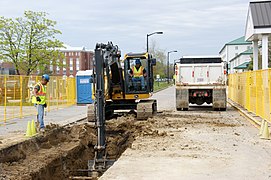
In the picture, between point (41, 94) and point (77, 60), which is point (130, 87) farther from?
point (77, 60)

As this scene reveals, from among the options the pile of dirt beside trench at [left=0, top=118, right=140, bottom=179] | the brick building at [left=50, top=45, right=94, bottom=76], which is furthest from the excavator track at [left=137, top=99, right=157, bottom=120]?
the brick building at [left=50, top=45, right=94, bottom=76]

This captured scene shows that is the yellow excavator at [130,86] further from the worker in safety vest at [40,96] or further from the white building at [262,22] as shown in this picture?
the white building at [262,22]

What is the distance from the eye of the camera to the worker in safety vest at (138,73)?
1919 centimetres

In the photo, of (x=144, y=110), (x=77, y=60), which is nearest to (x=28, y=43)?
(x=144, y=110)

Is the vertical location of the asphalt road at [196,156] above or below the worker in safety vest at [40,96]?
below

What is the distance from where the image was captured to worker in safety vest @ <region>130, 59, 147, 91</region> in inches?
755

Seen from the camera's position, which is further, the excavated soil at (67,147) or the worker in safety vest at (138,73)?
the worker in safety vest at (138,73)

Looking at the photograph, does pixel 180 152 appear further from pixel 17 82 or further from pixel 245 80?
pixel 245 80

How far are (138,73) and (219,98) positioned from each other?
5513mm

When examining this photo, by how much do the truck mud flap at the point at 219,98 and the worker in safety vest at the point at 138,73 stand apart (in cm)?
519

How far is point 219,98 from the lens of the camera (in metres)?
22.8

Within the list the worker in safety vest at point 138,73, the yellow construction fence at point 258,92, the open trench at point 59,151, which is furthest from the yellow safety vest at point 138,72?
the yellow construction fence at point 258,92

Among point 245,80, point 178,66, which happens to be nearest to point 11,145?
point 178,66

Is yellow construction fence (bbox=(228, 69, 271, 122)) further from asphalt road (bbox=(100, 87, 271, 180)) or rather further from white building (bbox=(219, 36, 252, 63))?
white building (bbox=(219, 36, 252, 63))
